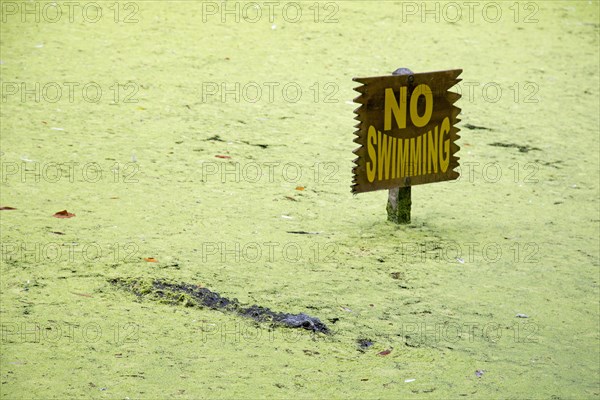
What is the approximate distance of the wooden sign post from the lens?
197 inches

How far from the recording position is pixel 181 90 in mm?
7266

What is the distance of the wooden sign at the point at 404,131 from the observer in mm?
Result: 5000

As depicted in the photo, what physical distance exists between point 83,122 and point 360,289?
2.95 meters

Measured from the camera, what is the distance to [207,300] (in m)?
4.23

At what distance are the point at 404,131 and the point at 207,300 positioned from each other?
62.4 inches

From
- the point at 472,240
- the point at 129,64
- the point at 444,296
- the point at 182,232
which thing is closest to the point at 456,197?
the point at 472,240

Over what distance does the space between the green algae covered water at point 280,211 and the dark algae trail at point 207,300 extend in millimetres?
47
